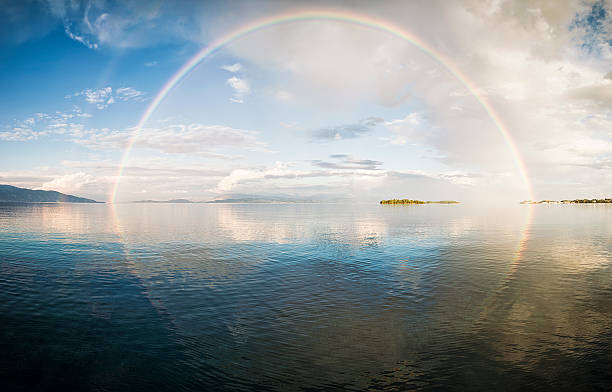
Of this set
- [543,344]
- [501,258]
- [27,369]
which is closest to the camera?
[27,369]

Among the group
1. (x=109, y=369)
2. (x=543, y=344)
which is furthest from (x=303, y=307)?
(x=543, y=344)

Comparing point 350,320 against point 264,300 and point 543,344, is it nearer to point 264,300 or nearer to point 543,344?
point 264,300

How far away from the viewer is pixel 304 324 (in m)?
19.6

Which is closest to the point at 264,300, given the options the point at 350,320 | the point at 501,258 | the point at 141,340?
the point at 350,320

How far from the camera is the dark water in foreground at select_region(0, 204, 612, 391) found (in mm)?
14344

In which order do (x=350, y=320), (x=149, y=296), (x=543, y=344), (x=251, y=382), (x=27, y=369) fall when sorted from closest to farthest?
(x=251, y=382), (x=27, y=369), (x=543, y=344), (x=350, y=320), (x=149, y=296)

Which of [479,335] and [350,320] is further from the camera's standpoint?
[350,320]

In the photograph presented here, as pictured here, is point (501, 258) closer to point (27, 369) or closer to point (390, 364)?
point (390, 364)

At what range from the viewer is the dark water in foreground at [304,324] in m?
14.3

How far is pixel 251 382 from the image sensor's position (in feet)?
45.4

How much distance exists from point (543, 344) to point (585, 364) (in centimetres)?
206

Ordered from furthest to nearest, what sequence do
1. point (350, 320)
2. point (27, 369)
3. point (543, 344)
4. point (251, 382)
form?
point (350, 320)
point (543, 344)
point (27, 369)
point (251, 382)

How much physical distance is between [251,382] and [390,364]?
20.3ft

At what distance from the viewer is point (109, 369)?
15.0 metres
